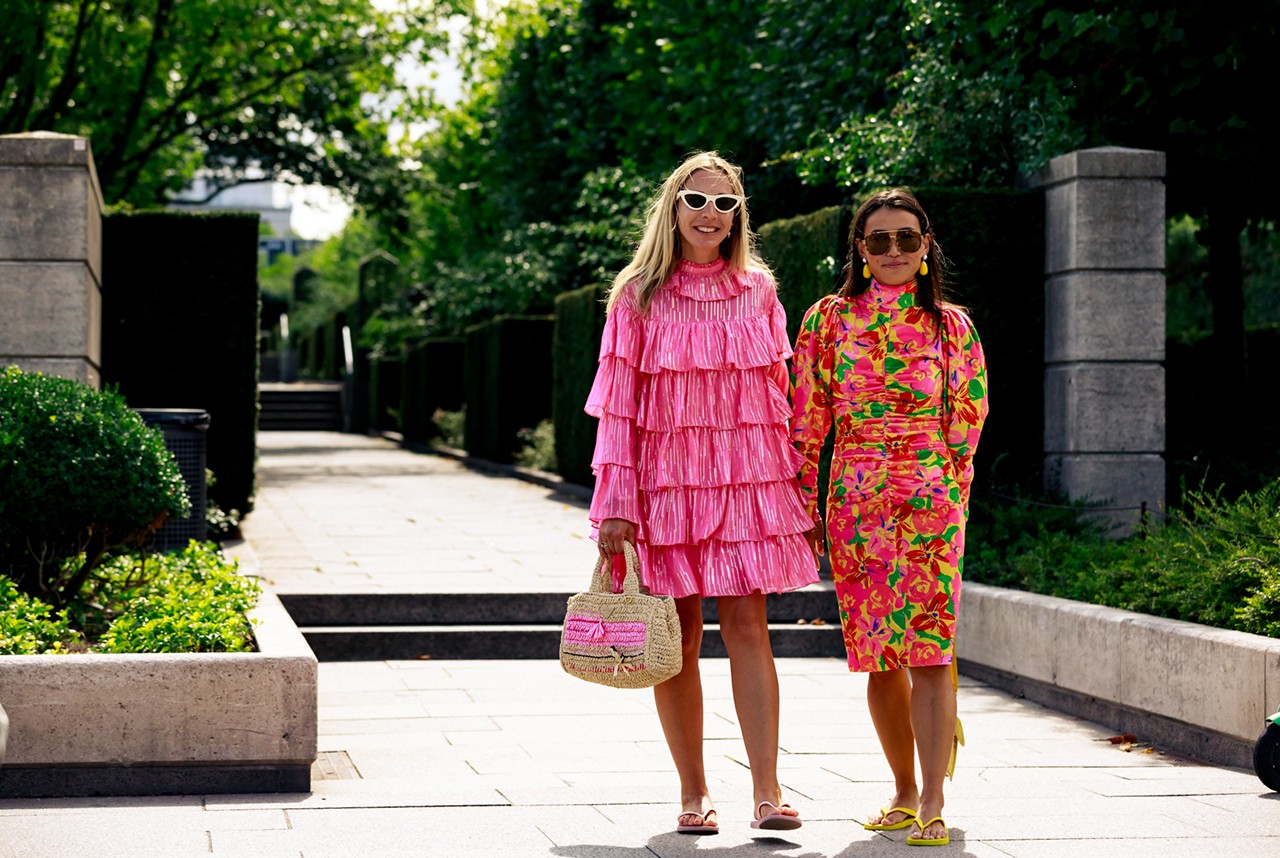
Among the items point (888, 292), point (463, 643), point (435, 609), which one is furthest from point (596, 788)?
point (435, 609)

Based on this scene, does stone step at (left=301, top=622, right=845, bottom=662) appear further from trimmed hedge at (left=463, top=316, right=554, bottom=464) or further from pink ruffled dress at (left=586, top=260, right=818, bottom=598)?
trimmed hedge at (left=463, top=316, right=554, bottom=464)

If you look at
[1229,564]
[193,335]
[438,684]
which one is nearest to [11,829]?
[438,684]

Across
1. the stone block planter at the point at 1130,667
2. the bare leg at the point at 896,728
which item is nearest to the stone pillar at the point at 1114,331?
the stone block planter at the point at 1130,667

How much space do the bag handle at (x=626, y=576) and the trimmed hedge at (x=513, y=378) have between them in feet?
51.6

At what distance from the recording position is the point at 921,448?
15.3 feet

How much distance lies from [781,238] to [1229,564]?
208 inches

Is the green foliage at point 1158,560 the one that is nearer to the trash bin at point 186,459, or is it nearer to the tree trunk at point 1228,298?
the tree trunk at point 1228,298

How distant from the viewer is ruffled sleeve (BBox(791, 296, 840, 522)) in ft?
15.6

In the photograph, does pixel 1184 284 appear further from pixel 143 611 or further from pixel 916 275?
pixel 916 275

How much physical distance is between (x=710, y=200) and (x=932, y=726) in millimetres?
1631

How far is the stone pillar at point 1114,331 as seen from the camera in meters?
9.52

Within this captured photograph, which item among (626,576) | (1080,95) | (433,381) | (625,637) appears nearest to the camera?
(625,637)

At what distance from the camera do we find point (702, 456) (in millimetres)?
4641

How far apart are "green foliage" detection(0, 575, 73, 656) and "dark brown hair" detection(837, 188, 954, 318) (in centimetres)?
299
